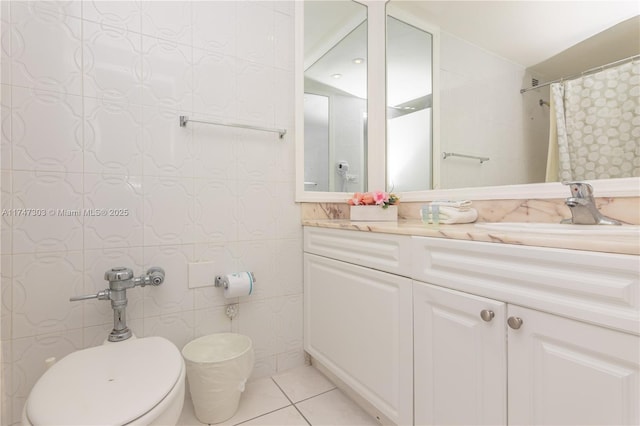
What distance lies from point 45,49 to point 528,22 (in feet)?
6.26

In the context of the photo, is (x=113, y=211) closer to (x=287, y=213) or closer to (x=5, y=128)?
(x=5, y=128)

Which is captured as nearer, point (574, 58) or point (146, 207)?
point (574, 58)

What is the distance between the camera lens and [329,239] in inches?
58.4

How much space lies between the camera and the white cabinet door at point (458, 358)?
81cm

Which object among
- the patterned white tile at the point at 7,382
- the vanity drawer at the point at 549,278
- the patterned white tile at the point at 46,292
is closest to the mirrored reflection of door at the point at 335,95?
the vanity drawer at the point at 549,278

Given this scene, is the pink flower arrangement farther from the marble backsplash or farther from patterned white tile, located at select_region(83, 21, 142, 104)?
patterned white tile, located at select_region(83, 21, 142, 104)

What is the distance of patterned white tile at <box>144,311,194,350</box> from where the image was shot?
1367 mm

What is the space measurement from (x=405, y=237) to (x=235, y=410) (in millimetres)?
1044

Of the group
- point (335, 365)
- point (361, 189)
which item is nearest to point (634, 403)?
point (335, 365)

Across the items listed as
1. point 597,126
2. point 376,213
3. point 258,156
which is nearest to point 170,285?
point 258,156

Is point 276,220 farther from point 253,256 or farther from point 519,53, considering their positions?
point 519,53

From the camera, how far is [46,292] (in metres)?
1.18

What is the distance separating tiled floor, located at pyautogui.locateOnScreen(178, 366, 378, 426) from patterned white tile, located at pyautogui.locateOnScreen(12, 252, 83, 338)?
63 centimetres

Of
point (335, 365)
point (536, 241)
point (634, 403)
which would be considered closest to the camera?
point (634, 403)
